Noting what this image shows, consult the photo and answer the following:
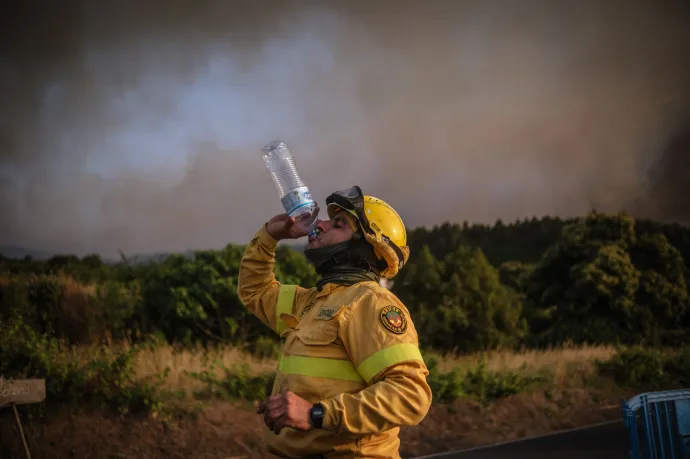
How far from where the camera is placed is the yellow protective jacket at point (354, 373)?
10.1ft

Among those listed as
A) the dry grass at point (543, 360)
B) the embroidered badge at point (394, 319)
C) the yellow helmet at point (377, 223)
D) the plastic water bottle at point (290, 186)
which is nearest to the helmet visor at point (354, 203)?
the yellow helmet at point (377, 223)

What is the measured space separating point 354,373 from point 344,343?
133 mm

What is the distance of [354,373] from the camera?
337 cm

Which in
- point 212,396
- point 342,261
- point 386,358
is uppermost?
point 342,261

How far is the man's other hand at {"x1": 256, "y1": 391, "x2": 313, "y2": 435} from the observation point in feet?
9.81

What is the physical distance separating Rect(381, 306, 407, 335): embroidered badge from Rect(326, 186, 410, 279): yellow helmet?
0.48 metres

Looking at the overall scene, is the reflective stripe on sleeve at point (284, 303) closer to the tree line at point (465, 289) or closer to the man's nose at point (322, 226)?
the man's nose at point (322, 226)

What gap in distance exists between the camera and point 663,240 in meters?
16.7

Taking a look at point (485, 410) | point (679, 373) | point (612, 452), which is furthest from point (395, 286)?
point (612, 452)

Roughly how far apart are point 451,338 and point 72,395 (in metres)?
7.54

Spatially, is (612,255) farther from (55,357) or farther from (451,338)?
(55,357)

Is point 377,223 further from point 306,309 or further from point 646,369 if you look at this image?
point 646,369

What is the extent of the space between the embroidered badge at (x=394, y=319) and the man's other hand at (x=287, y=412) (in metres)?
0.46

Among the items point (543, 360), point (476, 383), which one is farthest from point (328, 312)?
point (543, 360)
